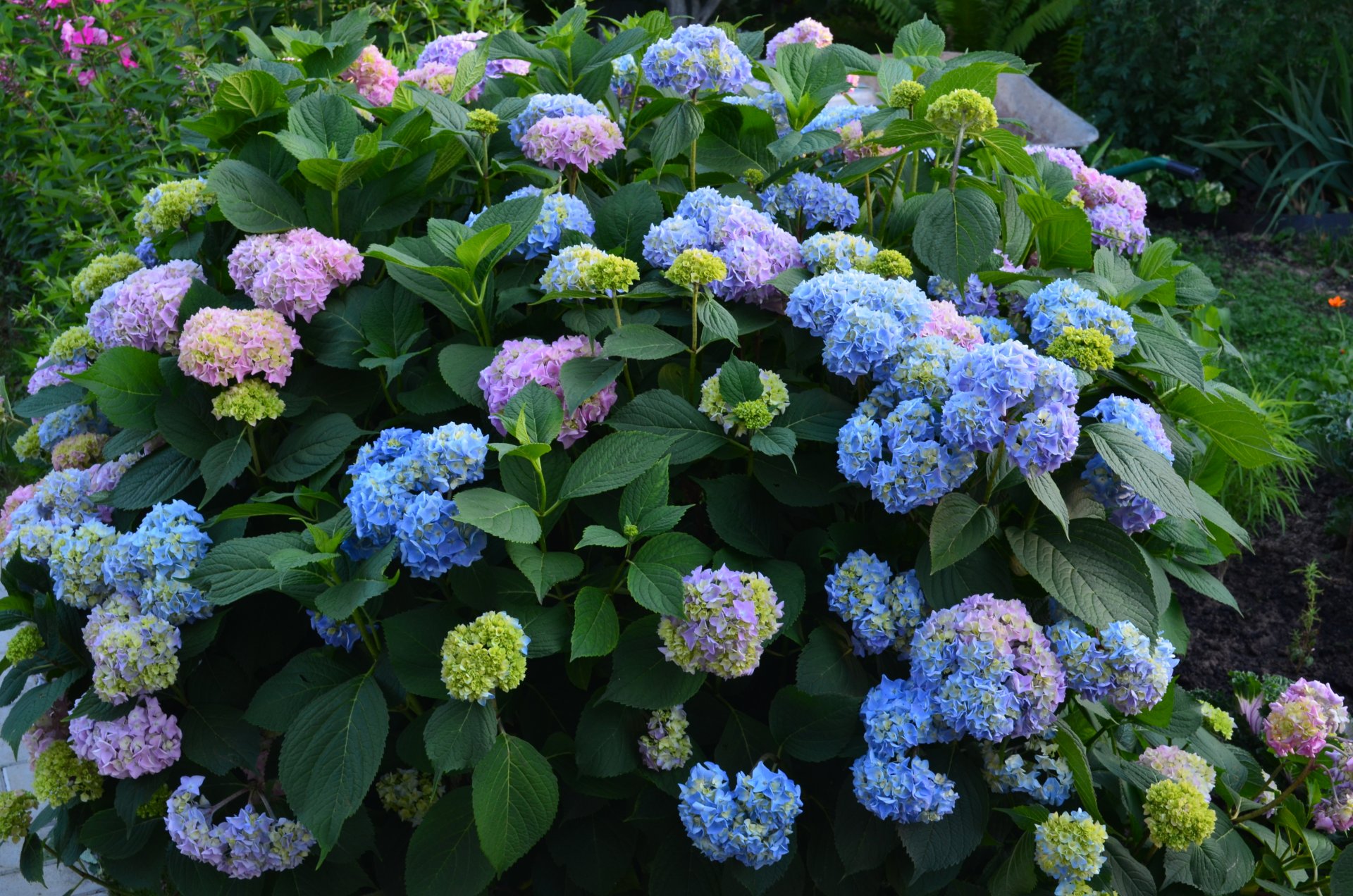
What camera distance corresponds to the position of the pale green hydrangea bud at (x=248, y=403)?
1644mm

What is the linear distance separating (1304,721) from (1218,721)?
0.57 ft

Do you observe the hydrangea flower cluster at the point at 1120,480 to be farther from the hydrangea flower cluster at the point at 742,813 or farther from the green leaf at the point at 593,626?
the green leaf at the point at 593,626

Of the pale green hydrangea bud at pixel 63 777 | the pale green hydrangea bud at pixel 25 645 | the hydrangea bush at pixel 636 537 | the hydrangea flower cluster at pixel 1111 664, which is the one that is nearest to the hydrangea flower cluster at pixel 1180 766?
the hydrangea bush at pixel 636 537

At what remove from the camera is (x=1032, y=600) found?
1669 millimetres

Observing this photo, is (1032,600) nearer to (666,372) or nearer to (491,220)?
(666,372)

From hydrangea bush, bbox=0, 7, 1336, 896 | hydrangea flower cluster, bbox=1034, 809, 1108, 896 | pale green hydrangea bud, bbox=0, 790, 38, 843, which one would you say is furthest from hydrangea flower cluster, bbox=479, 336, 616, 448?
pale green hydrangea bud, bbox=0, 790, 38, 843

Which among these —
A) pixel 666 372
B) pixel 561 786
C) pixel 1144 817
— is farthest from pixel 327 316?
pixel 1144 817

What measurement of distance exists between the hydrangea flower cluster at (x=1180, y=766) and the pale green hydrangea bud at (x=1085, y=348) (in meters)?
0.62

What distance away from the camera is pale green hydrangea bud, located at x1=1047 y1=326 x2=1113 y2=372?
1.55 m

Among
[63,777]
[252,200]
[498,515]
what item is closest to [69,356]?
[252,200]

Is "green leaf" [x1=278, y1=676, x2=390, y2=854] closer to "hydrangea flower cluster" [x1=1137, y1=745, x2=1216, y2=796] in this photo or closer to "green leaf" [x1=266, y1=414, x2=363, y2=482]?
"green leaf" [x1=266, y1=414, x2=363, y2=482]

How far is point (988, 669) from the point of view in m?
1.42

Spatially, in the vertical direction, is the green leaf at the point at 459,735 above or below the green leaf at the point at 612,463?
below

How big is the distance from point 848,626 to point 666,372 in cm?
48
